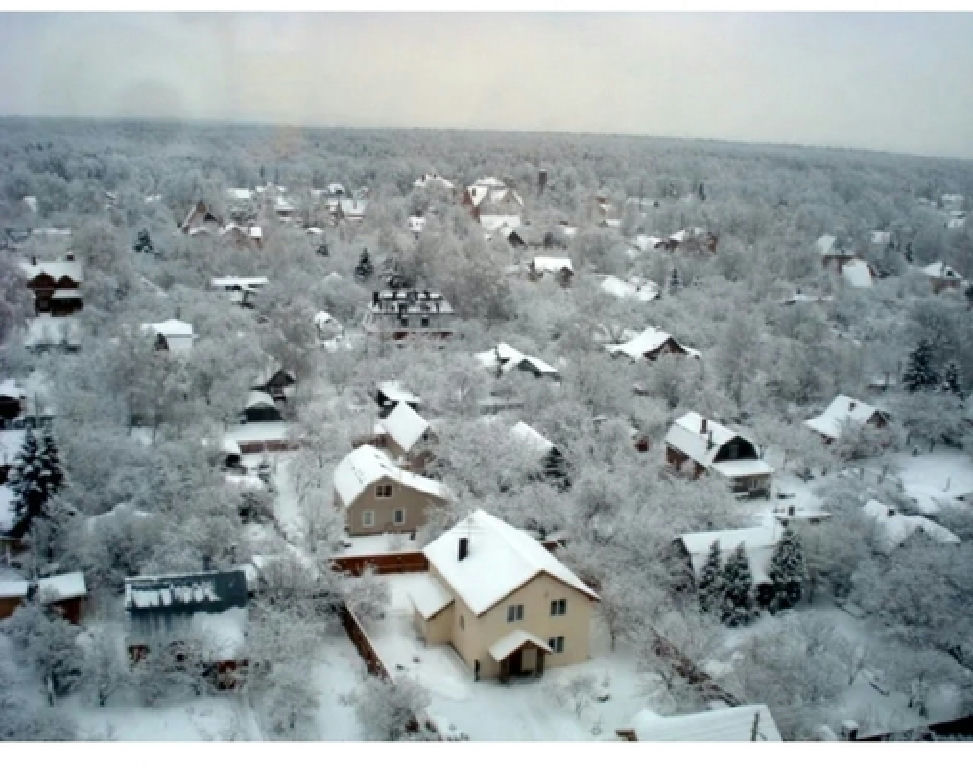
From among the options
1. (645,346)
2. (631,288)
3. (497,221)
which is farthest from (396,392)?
(497,221)

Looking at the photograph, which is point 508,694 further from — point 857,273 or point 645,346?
point 857,273

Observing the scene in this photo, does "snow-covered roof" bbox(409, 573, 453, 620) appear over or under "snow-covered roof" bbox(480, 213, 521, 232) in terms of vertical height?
under

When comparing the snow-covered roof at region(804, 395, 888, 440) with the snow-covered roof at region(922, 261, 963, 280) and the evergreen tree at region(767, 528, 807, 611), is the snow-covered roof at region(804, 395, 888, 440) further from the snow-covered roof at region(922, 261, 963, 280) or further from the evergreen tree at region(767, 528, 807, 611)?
the evergreen tree at region(767, 528, 807, 611)

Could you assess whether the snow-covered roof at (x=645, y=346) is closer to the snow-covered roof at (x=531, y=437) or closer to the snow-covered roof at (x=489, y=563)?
the snow-covered roof at (x=531, y=437)

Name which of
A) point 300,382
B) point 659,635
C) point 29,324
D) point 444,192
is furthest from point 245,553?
point 444,192

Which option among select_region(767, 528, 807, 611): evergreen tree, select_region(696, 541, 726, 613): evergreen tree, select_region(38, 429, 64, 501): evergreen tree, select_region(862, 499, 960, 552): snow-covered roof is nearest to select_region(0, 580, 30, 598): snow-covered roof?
select_region(38, 429, 64, 501): evergreen tree

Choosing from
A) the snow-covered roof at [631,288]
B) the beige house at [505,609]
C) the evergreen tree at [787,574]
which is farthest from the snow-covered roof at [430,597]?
the snow-covered roof at [631,288]
